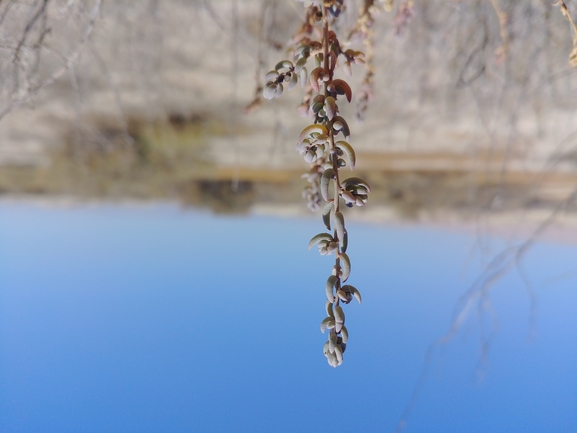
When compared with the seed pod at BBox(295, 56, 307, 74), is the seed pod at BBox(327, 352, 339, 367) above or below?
below

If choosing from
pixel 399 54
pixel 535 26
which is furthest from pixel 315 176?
pixel 399 54

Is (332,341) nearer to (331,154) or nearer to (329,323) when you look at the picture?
(329,323)

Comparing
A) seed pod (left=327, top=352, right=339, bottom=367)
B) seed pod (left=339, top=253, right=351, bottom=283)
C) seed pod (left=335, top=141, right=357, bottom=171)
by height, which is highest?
seed pod (left=335, top=141, right=357, bottom=171)

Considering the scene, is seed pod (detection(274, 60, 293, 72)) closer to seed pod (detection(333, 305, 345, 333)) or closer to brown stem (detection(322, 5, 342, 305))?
brown stem (detection(322, 5, 342, 305))

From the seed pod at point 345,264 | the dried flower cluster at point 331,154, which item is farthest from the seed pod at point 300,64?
the seed pod at point 345,264

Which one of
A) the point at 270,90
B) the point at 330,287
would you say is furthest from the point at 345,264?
the point at 270,90

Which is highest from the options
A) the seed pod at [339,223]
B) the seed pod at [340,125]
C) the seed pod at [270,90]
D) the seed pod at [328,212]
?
the seed pod at [270,90]

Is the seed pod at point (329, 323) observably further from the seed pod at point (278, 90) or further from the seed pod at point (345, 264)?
the seed pod at point (278, 90)

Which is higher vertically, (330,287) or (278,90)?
(278,90)

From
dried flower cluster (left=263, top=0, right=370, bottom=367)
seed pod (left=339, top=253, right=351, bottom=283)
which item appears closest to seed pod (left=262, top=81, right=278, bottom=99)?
dried flower cluster (left=263, top=0, right=370, bottom=367)

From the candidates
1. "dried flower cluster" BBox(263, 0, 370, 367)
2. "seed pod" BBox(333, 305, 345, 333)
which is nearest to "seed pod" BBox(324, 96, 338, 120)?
"dried flower cluster" BBox(263, 0, 370, 367)

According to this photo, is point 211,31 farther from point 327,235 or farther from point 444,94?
point 327,235
